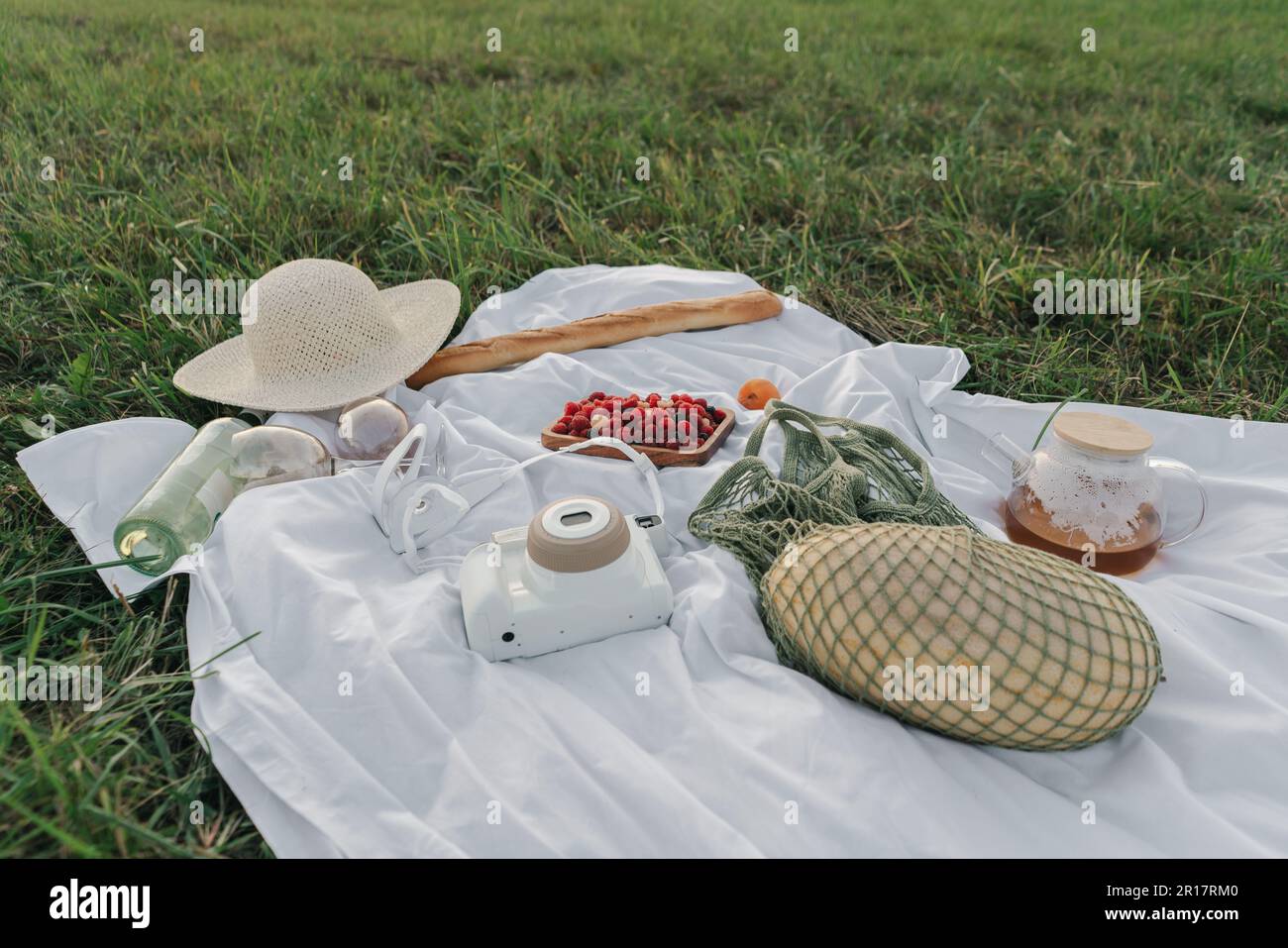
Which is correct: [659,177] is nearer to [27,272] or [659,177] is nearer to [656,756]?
[27,272]

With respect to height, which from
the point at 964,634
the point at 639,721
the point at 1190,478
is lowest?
the point at 639,721

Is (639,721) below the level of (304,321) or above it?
below

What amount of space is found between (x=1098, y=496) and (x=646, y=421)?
1079 mm

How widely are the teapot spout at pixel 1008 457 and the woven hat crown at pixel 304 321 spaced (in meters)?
1.78

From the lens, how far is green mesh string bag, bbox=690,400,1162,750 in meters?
1.45

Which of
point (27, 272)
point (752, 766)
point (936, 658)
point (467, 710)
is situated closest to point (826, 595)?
point (936, 658)

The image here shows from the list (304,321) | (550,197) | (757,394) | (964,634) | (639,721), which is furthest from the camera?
(550,197)

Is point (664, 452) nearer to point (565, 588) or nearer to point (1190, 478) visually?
point (565, 588)

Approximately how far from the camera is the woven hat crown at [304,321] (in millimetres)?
2430

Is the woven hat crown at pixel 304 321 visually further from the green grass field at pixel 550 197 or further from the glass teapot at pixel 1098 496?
the glass teapot at pixel 1098 496

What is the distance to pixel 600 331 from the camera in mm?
2881

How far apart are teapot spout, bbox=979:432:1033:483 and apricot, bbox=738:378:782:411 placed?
1.99 feet

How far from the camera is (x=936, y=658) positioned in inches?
57.4

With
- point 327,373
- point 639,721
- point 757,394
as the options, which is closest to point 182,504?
point 327,373
